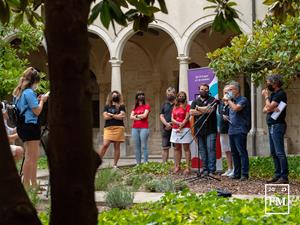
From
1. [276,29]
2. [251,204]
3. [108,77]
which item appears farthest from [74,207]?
[108,77]

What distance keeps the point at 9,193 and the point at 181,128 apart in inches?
362

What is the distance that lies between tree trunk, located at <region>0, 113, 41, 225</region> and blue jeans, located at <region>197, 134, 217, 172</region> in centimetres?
871

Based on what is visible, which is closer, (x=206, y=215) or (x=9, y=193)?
(x=9, y=193)

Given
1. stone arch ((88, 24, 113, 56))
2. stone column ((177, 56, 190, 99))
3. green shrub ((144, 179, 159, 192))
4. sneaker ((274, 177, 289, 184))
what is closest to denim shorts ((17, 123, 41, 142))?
green shrub ((144, 179, 159, 192))

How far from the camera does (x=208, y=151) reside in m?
10.7

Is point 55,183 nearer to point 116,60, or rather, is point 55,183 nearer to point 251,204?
point 251,204

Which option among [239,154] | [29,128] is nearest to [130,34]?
[239,154]

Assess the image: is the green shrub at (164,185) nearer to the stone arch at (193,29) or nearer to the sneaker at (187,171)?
the sneaker at (187,171)

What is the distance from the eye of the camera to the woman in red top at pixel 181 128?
11.1 meters

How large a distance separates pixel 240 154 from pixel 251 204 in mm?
4101

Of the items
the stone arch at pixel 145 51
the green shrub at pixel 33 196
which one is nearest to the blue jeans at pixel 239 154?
the green shrub at pixel 33 196

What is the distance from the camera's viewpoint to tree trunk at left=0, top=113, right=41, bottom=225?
78.4 inches

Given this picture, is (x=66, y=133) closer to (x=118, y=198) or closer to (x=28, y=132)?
(x=118, y=198)

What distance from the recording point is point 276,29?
10.5 m
